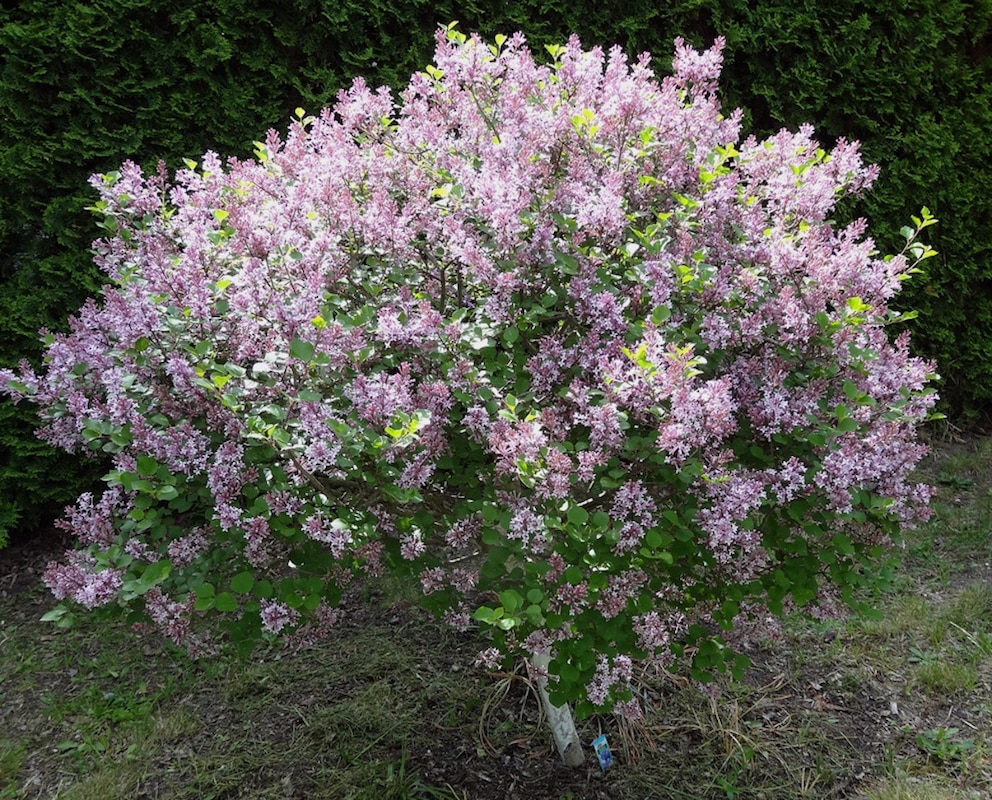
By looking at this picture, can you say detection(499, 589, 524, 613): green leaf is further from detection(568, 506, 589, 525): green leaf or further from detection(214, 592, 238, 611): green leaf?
detection(214, 592, 238, 611): green leaf

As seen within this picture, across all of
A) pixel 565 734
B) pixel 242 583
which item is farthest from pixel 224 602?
pixel 565 734

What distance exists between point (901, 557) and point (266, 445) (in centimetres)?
362

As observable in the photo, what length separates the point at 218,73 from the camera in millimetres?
4301

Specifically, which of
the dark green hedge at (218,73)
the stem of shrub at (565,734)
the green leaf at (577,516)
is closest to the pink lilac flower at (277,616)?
the green leaf at (577,516)

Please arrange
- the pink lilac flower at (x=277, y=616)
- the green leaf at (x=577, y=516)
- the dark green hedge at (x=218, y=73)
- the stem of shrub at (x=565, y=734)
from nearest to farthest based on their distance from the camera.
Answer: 1. the green leaf at (x=577, y=516)
2. the pink lilac flower at (x=277, y=616)
3. the stem of shrub at (x=565, y=734)
4. the dark green hedge at (x=218, y=73)

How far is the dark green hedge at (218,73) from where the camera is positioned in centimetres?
409

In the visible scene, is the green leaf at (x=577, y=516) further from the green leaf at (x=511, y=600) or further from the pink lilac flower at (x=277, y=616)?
the pink lilac flower at (x=277, y=616)

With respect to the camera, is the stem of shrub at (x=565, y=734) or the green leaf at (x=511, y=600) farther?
the stem of shrub at (x=565, y=734)

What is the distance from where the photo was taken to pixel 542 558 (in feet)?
6.54

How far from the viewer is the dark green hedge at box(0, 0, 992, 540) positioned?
4090mm

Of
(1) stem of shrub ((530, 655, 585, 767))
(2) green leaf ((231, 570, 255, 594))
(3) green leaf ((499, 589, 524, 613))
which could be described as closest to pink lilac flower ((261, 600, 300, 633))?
(2) green leaf ((231, 570, 255, 594))

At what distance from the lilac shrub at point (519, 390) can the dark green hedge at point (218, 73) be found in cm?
205

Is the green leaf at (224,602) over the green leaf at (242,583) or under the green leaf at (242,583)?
under

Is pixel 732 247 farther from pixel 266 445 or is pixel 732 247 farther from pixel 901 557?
pixel 901 557
